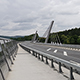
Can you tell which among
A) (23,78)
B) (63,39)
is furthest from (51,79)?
(63,39)

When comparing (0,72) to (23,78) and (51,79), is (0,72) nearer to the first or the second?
(23,78)

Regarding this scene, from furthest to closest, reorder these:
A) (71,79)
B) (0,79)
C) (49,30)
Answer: (49,30), (71,79), (0,79)

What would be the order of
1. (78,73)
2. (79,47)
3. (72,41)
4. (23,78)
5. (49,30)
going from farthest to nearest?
1. (72,41)
2. (49,30)
3. (79,47)
4. (78,73)
5. (23,78)

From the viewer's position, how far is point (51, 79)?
26.2 feet

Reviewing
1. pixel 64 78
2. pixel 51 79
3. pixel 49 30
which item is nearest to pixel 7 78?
pixel 51 79

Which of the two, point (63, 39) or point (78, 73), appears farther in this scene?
point (63, 39)

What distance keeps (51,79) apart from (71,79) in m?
0.87

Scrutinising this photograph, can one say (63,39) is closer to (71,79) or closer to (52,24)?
(52,24)

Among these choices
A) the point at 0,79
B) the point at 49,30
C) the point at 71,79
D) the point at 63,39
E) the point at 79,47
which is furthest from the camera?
the point at 63,39

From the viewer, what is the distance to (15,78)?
8367 mm

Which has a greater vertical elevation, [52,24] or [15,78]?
[52,24]

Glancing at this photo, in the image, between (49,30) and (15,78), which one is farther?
(49,30)

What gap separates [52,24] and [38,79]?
81.8 meters

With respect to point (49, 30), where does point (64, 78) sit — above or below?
below
